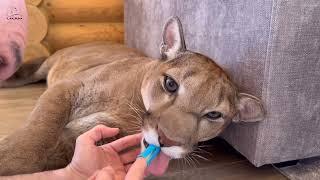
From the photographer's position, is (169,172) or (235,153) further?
(235,153)

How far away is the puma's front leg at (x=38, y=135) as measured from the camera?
63.2 inches

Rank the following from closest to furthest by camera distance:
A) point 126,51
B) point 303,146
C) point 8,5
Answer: point 8,5 → point 303,146 → point 126,51

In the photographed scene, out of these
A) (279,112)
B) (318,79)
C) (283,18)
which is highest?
(283,18)

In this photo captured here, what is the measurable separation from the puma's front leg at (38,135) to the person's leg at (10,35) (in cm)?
32

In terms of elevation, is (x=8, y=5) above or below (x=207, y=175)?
above

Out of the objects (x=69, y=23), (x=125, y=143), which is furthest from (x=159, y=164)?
(x=69, y=23)

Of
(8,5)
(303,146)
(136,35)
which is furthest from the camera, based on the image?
(136,35)

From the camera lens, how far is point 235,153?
2.20m

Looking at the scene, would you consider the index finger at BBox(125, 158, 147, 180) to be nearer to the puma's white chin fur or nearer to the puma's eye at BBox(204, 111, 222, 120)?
the puma's white chin fur

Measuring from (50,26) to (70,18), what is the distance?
0.18m

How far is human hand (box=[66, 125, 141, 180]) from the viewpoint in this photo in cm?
153

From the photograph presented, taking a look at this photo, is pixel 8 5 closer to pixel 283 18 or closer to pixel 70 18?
pixel 283 18

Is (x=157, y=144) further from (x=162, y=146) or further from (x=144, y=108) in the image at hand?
(x=144, y=108)

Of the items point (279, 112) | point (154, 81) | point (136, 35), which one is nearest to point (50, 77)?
point (136, 35)
